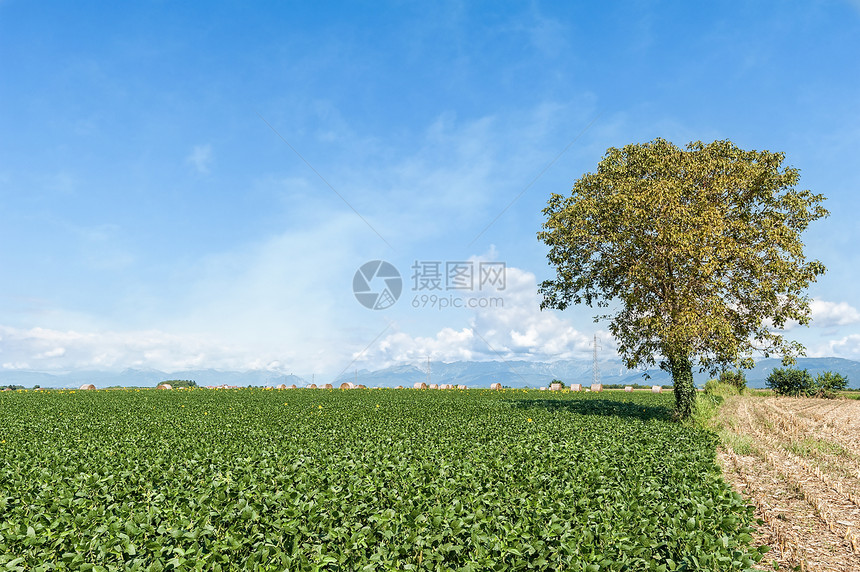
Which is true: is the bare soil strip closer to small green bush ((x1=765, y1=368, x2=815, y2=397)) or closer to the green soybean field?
the green soybean field

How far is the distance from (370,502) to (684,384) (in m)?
18.4

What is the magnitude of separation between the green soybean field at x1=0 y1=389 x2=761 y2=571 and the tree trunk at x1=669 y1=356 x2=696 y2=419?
723cm

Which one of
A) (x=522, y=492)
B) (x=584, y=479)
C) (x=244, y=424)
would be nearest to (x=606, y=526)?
(x=522, y=492)

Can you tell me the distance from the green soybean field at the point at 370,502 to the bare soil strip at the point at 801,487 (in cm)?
87

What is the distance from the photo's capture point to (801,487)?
11.8 m

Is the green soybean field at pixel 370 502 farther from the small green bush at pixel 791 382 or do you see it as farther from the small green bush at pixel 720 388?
the small green bush at pixel 791 382

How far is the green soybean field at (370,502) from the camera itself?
656 cm

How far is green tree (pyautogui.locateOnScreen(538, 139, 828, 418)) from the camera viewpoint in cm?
2047

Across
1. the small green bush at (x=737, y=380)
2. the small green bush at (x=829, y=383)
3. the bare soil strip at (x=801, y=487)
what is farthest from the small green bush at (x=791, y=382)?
the bare soil strip at (x=801, y=487)

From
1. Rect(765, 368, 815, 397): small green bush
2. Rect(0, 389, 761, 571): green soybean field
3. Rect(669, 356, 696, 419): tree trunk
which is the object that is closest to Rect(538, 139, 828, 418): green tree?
Rect(669, 356, 696, 419): tree trunk

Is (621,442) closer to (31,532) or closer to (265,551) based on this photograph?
(265,551)

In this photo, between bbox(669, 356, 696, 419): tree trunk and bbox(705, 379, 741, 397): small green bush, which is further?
bbox(705, 379, 741, 397): small green bush

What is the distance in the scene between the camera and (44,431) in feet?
57.0

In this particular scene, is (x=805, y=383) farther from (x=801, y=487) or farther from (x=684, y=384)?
(x=801, y=487)
